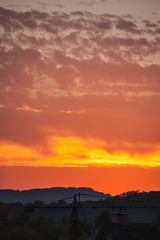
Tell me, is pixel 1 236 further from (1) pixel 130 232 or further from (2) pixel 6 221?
(1) pixel 130 232

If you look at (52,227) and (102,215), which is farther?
(102,215)

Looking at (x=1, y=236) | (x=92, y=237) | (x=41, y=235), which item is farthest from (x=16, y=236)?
(x=92, y=237)

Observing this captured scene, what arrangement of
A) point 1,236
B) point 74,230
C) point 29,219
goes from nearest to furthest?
point 74,230, point 1,236, point 29,219

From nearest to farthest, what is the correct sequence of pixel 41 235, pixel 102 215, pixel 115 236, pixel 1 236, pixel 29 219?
pixel 115 236
pixel 1 236
pixel 41 235
pixel 29 219
pixel 102 215

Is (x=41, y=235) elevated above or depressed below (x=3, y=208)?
below

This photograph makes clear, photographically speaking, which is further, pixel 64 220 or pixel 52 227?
pixel 64 220

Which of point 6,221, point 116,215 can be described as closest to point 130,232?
point 116,215

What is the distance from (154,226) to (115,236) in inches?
268

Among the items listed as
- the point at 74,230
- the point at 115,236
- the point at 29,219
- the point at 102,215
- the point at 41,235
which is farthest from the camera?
the point at 102,215

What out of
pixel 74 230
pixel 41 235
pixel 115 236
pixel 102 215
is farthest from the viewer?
pixel 102 215

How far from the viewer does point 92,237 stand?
2174 inches

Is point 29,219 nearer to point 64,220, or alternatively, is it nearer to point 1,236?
point 64,220

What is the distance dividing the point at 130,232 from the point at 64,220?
98.4 metres

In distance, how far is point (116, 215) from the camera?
66500 mm
